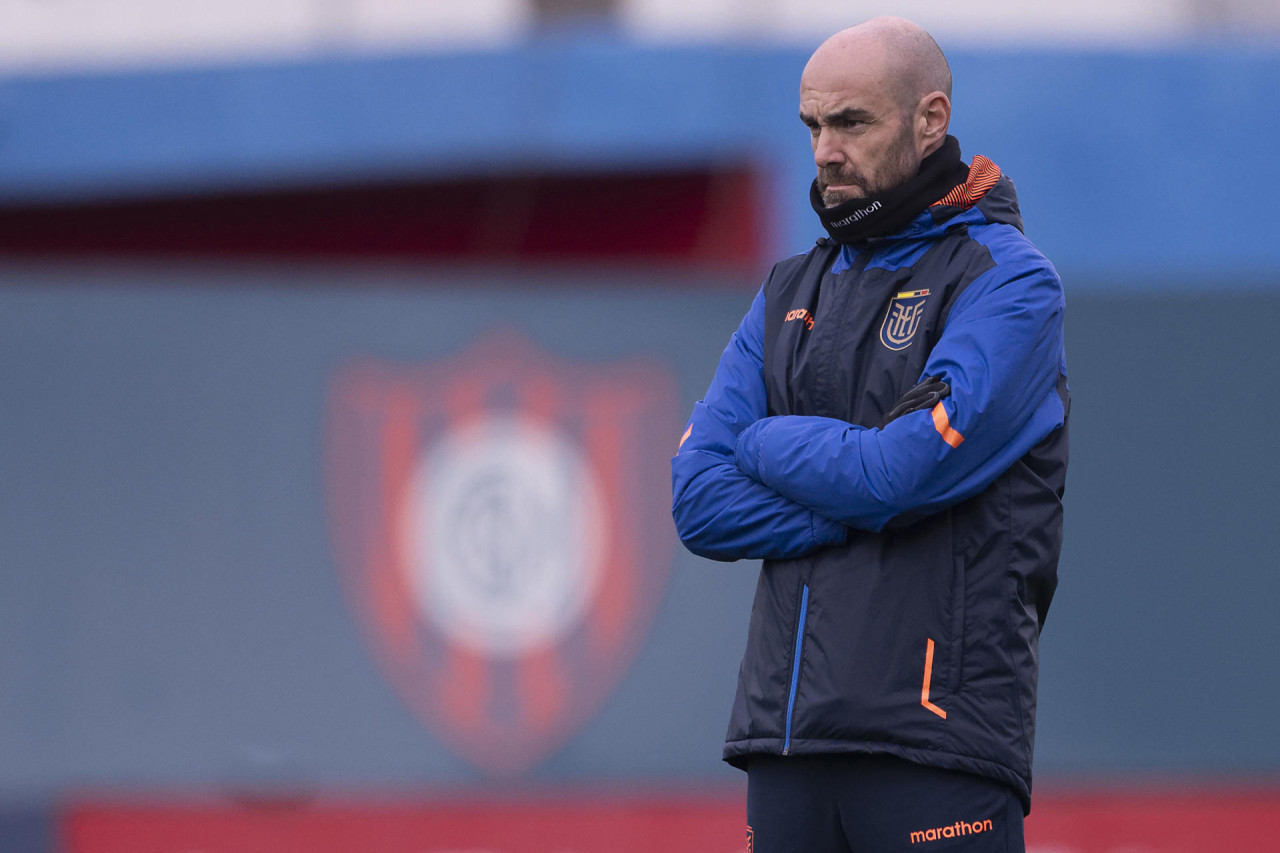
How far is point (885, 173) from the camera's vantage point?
2447 millimetres

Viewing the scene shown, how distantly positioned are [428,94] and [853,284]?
16.1ft

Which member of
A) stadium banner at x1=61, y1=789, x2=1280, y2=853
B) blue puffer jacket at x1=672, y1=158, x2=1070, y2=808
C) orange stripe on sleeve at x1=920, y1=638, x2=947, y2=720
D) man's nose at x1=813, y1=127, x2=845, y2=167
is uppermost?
man's nose at x1=813, y1=127, x2=845, y2=167

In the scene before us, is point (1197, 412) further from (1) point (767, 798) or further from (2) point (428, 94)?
(1) point (767, 798)

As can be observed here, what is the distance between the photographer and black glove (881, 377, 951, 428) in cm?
232

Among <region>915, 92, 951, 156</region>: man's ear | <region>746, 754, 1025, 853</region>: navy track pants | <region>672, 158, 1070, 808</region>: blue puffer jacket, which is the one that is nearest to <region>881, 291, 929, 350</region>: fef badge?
<region>672, 158, 1070, 808</region>: blue puffer jacket

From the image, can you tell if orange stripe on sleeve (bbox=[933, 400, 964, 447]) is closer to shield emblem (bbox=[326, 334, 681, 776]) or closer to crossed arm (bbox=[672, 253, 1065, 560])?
crossed arm (bbox=[672, 253, 1065, 560])

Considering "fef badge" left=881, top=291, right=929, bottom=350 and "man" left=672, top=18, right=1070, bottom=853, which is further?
"fef badge" left=881, top=291, right=929, bottom=350

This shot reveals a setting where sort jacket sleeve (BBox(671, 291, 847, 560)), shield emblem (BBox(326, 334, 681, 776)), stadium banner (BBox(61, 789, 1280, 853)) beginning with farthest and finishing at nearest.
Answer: shield emblem (BBox(326, 334, 681, 776)) < stadium banner (BBox(61, 789, 1280, 853)) < jacket sleeve (BBox(671, 291, 847, 560))

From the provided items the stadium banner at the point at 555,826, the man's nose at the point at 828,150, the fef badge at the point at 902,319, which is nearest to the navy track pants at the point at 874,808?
the fef badge at the point at 902,319

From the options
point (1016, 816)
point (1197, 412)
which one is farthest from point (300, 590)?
point (1016, 816)

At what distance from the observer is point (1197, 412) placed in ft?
19.6

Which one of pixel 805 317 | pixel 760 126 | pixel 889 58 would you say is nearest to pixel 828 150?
pixel 889 58

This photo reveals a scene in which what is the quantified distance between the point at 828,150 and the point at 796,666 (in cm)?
Result: 82

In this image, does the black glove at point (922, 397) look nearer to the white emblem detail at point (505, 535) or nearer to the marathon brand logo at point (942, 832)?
the marathon brand logo at point (942, 832)
